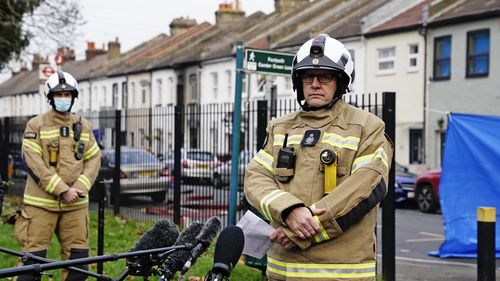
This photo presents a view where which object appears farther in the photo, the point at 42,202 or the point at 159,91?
the point at 159,91

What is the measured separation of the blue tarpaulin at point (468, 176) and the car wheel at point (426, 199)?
961 centimetres

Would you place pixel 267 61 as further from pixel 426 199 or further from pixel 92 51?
pixel 92 51

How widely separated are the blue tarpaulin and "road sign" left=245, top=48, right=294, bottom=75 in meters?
3.44

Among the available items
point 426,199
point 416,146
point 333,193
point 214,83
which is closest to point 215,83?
point 214,83

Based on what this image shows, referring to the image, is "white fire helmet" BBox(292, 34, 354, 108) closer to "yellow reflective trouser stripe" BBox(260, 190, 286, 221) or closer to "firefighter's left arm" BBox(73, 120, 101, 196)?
"yellow reflective trouser stripe" BBox(260, 190, 286, 221)

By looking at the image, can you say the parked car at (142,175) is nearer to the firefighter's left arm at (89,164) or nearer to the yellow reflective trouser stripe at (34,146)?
the firefighter's left arm at (89,164)

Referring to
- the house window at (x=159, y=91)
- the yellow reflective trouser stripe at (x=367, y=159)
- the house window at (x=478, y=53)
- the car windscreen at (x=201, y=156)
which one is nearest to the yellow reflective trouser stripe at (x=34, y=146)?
the yellow reflective trouser stripe at (x=367, y=159)

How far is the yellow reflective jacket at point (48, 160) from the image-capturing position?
721cm

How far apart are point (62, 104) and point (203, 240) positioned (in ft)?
13.3

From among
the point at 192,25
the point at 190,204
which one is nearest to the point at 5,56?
the point at 190,204

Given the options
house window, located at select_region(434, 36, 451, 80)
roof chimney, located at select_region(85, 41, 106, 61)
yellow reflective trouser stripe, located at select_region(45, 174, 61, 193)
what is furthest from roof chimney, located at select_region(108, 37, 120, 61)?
yellow reflective trouser stripe, located at select_region(45, 174, 61, 193)

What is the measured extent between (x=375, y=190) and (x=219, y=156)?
1110 centimetres

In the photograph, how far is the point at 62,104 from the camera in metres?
7.27

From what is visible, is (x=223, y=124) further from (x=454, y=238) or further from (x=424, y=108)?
(x=424, y=108)
